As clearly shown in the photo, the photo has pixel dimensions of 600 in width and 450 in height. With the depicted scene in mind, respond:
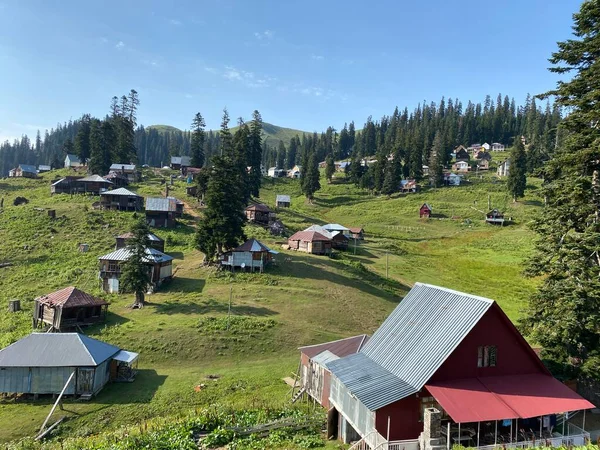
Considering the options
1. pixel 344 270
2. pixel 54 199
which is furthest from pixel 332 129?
pixel 344 270

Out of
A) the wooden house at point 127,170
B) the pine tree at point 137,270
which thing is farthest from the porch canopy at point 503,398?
the wooden house at point 127,170

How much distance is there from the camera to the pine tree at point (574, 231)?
21.5 m

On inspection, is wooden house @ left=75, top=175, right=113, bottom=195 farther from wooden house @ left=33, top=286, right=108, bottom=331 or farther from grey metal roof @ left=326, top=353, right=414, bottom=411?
grey metal roof @ left=326, top=353, right=414, bottom=411

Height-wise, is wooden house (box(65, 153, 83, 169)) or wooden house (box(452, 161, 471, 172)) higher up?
wooden house (box(452, 161, 471, 172))

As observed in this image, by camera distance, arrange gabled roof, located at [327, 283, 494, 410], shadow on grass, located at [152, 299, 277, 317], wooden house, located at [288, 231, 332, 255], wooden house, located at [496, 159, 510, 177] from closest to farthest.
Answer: gabled roof, located at [327, 283, 494, 410], shadow on grass, located at [152, 299, 277, 317], wooden house, located at [288, 231, 332, 255], wooden house, located at [496, 159, 510, 177]

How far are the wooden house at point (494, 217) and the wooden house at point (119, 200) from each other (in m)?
73.5

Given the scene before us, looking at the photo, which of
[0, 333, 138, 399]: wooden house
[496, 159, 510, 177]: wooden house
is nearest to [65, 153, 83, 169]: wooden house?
[0, 333, 138, 399]: wooden house

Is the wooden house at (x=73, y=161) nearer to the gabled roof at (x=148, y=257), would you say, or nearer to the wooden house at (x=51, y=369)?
the gabled roof at (x=148, y=257)

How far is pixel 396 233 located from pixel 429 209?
15187mm

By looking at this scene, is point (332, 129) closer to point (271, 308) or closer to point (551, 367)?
point (271, 308)

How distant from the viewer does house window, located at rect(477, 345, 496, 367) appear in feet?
64.3

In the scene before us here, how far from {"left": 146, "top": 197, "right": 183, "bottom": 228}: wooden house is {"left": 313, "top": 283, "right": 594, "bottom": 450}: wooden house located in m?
56.9

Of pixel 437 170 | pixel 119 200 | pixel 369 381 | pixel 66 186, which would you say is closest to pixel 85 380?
pixel 369 381

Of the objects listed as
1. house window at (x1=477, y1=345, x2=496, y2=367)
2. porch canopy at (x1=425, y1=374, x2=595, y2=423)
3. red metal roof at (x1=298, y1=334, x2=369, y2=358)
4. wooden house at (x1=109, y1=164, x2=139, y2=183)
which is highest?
wooden house at (x1=109, y1=164, x2=139, y2=183)
